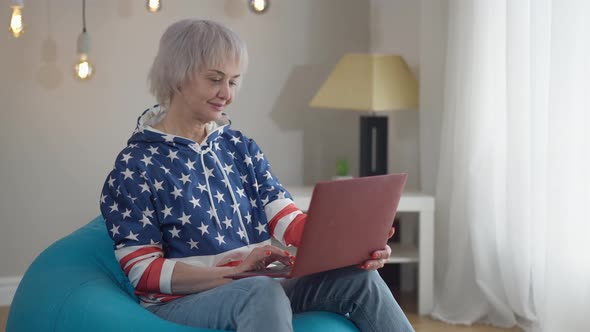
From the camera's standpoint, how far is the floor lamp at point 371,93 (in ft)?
13.1

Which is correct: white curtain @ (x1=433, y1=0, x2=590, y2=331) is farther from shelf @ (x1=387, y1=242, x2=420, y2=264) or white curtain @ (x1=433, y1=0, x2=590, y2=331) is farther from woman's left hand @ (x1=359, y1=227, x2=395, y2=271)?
woman's left hand @ (x1=359, y1=227, x2=395, y2=271)

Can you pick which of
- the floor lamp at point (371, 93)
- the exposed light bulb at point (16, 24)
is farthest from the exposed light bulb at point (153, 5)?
the floor lamp at point (371, 93)

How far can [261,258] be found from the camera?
212 cm

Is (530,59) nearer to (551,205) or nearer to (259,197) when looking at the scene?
(551,205)

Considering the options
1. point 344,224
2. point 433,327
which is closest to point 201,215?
point 344,224

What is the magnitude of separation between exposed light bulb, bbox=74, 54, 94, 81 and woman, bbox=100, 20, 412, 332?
148 centimetres

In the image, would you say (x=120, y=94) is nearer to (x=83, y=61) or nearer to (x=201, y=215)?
(x=83, y=61)

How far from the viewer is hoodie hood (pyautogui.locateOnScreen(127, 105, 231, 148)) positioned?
7.79 feet

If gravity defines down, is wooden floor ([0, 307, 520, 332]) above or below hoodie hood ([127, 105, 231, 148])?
below

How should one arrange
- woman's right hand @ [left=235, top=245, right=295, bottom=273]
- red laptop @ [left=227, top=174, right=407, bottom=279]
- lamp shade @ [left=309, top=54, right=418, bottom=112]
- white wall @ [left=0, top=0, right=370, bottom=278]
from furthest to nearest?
white wall @ [left=0, top=0, right=370, bottom=278]
lamp shade @ [left=309, top=54, right=418, bottom=112]
woman's right hand @ [left=235, top=245, right=295, bottom=273]
red laptop @ [left=227, top=174, right=407, bottom=279]

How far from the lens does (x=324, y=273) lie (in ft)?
7.43

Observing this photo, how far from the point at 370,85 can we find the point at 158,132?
69.2 inches

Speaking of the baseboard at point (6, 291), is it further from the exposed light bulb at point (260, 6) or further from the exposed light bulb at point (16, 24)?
the exposed light bulb at point (260, 6)

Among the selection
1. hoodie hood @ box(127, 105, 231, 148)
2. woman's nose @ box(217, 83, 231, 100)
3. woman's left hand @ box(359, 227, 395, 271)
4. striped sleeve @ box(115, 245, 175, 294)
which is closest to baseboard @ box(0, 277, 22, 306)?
hoodie hood @ box(127, 105, 231, 148)
